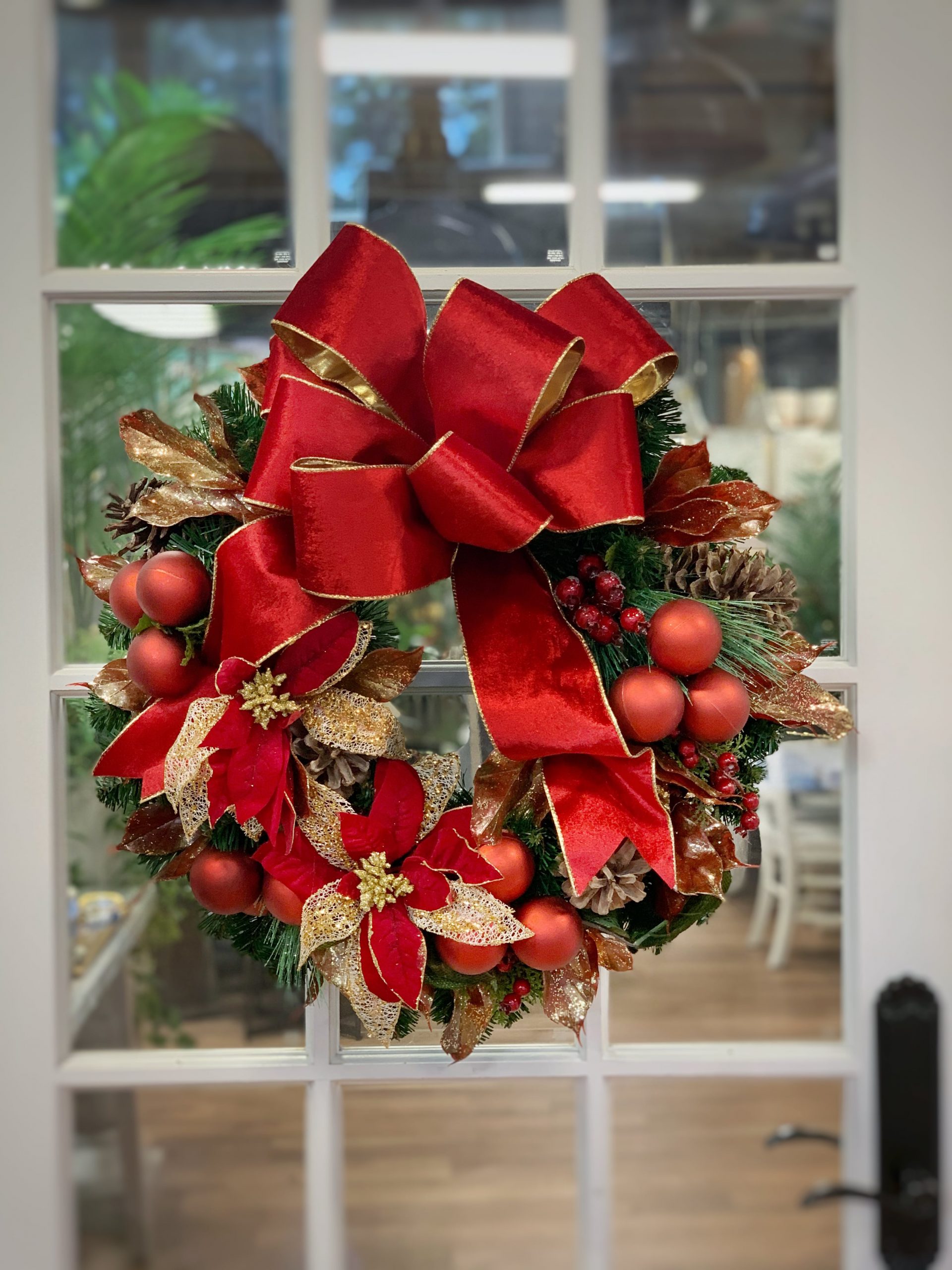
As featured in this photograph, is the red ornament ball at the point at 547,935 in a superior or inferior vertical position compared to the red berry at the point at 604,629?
inferior

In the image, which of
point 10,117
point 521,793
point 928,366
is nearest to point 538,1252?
point 521,793

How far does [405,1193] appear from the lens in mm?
1836

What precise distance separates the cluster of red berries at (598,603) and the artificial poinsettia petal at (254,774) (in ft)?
0.62

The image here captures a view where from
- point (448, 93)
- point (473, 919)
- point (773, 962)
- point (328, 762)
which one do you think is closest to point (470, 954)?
point (473, 919)

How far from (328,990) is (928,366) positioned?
2.33 feet

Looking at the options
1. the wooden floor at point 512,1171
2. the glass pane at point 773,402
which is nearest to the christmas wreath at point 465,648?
the wooden floor at point 512,1171

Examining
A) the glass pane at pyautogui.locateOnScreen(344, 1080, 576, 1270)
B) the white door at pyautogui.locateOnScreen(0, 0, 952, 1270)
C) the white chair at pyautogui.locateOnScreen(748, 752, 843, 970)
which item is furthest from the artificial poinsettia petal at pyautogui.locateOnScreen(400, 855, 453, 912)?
the white chair at pyautogui.locateOnScreen(748, 752, 843, 970)

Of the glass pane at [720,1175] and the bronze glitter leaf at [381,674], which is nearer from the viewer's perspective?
the bronze glitter leaf at [381,674]

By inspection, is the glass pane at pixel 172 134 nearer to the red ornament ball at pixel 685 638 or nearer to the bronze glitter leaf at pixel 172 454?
the bronze glitter leaf at pixel 172 454

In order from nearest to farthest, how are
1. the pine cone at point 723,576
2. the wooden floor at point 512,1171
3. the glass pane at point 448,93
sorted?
the pine cone at point 723,576 < the wooden floor at point 512,1171 < the glass pane at point 448,93

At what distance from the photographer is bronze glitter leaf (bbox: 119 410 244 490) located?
0.62 metres

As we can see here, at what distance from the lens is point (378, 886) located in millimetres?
577

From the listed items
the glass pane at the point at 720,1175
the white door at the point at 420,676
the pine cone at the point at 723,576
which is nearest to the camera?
the pine cone at the point at 723,576

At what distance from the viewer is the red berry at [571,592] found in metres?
0.57
